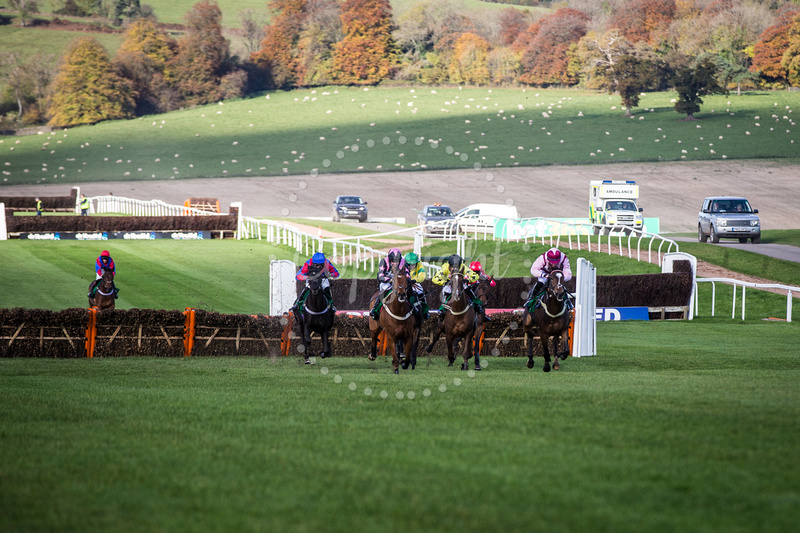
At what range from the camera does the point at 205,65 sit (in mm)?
100312

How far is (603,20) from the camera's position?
97.3 metres

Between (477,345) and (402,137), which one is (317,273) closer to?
(477,345)

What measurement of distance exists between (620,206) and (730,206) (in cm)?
594

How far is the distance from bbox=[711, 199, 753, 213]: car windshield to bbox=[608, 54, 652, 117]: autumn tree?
50438mm

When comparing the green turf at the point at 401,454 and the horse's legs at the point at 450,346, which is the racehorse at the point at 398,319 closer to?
the horse's legs at the point at 450,346

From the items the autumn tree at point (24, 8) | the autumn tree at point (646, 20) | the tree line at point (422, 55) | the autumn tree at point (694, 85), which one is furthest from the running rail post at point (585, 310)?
the autumn tree at point (24, 8)

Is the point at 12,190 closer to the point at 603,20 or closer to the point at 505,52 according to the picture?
Result: the point at 505,52

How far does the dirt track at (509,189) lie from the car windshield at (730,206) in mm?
15631

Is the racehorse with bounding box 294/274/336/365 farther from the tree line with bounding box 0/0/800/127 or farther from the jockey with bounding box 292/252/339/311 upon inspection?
the tree line with bounding box 0/0/800/127

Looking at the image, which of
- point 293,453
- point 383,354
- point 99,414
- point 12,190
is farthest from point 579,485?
point 12,190

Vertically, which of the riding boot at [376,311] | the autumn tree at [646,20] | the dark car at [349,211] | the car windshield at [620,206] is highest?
the autumn tree at [646,20]

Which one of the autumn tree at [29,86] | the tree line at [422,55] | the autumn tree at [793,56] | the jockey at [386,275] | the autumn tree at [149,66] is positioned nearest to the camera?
the jockey at [386,275]

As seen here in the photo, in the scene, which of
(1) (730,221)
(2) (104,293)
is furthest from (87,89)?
(2) (104,293)

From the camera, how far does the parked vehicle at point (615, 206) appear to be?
41.1m
